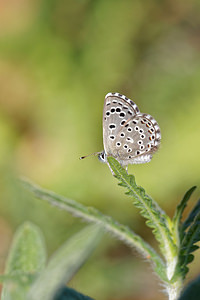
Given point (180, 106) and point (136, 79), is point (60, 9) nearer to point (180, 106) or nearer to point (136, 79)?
point (136, 79)

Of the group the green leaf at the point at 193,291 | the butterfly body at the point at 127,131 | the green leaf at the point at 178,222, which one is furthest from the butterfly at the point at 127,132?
the green leaf at the point at 193,291

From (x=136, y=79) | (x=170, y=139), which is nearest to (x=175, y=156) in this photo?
(x=170, y=139)

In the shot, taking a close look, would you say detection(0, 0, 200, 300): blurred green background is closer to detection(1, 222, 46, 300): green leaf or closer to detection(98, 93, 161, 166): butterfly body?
detection(98, 93, 161, 166): butterfly body

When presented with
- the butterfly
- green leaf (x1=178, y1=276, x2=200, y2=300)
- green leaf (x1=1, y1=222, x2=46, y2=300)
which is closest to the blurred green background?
the butterfly

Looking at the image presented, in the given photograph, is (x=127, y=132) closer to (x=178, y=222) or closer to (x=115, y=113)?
(x=115, y=113)

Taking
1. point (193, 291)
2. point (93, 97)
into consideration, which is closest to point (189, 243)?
point (193, 291)

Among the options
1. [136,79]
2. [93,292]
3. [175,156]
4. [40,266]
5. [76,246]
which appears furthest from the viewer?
[136,79]

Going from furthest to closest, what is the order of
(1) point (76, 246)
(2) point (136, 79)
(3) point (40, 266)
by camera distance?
(2) point (136, 79)
(3) point (40, 266)
(1) point (76, 246)
